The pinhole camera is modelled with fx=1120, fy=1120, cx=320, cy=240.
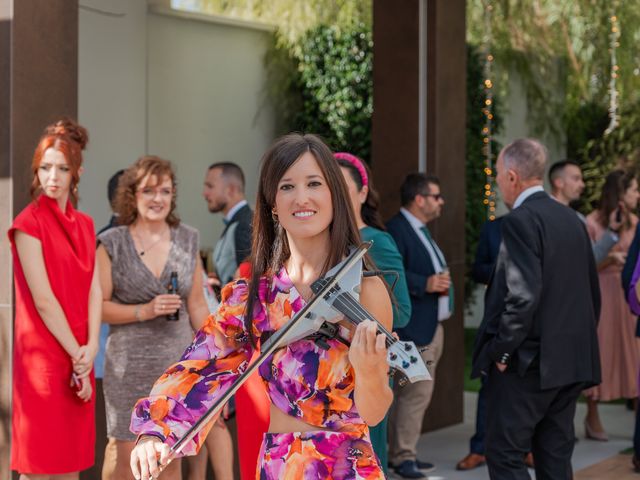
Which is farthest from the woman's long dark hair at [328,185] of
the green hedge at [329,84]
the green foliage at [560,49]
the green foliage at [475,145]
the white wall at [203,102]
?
the green foliage at [560,49]

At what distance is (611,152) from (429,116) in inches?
195

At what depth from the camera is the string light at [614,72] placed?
38.1ft

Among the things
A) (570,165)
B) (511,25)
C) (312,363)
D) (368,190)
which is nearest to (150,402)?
(312,363)

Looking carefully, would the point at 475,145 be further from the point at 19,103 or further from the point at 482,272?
the point at 19,103

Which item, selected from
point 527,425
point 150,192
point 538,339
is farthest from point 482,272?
point 150,192

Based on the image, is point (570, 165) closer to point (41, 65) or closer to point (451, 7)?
point (451, 7)

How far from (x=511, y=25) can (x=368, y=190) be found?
701 centimetres

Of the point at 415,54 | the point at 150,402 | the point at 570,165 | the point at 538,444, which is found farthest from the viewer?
the point at 415,54

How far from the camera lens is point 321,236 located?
298 cm

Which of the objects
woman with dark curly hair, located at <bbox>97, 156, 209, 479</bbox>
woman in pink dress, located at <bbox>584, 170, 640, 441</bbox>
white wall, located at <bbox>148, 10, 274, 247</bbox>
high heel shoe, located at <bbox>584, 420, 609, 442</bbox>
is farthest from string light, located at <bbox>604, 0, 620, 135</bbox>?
woman with dark curly hair, located at <bbox>97, 156, 209, 479</bbox>

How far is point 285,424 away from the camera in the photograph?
2.91 meters

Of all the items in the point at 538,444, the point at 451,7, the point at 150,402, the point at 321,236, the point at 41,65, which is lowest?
the point at 538,444

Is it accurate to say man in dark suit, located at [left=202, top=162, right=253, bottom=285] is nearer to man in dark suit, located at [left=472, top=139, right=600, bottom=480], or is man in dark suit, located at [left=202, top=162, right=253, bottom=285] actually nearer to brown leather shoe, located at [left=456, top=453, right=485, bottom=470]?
man in dark suit, located at [left=472, top=139, right=600, bottom=480]

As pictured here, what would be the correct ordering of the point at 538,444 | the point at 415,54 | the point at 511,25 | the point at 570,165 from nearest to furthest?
1. the point at 538,444
2. the point at 570,165
3. the point at 415,54
4. the point at 511,25
